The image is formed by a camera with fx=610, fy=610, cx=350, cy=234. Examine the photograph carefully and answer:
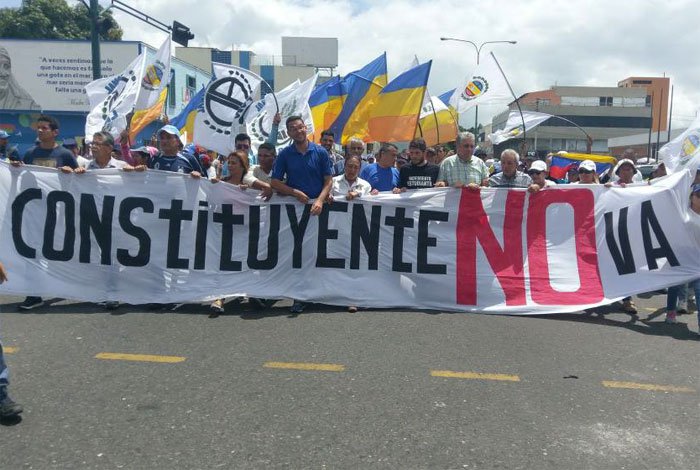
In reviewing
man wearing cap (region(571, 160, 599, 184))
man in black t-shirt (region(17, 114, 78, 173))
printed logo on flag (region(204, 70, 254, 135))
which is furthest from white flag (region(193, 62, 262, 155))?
man wearing cap (region(571, 160, 599, 184))

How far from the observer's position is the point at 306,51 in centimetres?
8400

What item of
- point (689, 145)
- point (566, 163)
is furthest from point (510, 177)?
point (566, 163)

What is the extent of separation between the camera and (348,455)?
129 inches

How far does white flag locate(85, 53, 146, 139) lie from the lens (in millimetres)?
10551

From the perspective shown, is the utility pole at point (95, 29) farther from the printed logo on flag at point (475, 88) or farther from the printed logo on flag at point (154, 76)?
the printed logo on flag at point (475, 88)

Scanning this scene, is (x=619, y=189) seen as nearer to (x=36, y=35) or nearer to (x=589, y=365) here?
(x=589, y=365)

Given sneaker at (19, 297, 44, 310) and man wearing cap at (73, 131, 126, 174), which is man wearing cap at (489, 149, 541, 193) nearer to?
man wearing cap at (73, 131, 126, 174)

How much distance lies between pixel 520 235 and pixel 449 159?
48.3 inches

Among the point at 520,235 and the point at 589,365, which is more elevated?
the point at 520,235

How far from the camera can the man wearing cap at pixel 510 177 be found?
23.0 ft

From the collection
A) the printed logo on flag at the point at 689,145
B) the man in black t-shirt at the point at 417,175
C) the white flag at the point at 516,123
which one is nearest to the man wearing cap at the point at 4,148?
the man in black t-shirt at the point at 417,175

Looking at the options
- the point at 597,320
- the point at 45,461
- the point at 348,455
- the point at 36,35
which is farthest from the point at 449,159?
the point at 36,35

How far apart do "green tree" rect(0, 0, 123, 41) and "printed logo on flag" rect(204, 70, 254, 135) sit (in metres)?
43.0

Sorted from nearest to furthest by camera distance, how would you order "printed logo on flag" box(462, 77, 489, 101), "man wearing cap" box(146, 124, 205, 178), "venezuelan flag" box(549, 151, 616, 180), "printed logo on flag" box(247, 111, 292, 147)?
1. "man wearing cap" box(146, 124, 205, 178)
2. "printed logo on flag" box(247, 111, 292, 147)
3. "printed logo on flag" box(462, 77, 489, 101)
4. "venezuelan flag" box(549, 151, 616, 180)
